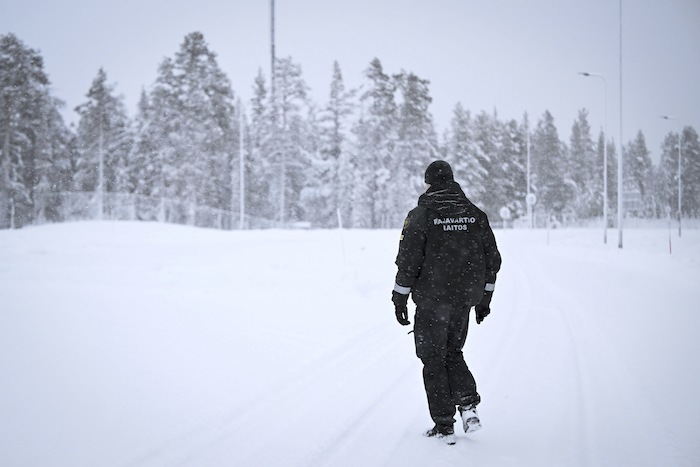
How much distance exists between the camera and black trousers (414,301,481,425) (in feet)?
12.7

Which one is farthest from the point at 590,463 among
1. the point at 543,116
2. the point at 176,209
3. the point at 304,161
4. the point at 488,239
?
the point at 543,116

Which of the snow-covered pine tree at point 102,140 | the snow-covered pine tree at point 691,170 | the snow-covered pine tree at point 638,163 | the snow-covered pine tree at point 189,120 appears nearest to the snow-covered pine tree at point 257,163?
the snow-covered pine tree at point 189,120

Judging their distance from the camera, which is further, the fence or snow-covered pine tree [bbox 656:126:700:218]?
snow-covered pine tree [bbox 656:126:700:218]

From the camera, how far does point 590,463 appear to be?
348 centimetres

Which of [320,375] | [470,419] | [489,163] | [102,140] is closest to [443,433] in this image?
[470,419]

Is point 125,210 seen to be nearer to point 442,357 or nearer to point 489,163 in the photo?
point 442,357

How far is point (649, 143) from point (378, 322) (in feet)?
337

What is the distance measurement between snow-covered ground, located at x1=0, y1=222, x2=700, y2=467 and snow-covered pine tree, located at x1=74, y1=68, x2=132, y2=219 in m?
37.7

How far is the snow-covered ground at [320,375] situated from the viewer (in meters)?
3.78

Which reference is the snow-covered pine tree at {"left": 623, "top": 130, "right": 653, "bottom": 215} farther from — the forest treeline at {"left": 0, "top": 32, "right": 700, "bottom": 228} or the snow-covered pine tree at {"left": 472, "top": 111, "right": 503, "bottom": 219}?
the snow-covered pine tree at {"left": 472, "top": 111, "right": 503, "bottom": 219}

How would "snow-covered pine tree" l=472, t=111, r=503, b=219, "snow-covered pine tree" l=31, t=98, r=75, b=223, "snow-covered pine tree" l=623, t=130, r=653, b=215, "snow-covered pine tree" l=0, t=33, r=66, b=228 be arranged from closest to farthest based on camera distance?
"snow-covered pine tree" l=0, t=33, r=66, b=228
"snow-covered pine tree" l=31, t=98, r=75, b=223
"snow-covered pine tree" l=472, t=111, r=503, b=219
"snow-covered pine tree" l=623, t=130, r=653, b=215

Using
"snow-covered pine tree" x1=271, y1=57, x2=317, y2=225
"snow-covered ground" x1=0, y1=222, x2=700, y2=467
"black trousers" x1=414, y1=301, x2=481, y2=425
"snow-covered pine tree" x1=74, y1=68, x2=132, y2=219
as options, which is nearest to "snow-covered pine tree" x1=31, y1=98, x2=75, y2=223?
"snow-covered pine tree" x1=74, y1=68, x2=132, y2=219

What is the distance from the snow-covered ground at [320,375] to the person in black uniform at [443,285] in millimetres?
363

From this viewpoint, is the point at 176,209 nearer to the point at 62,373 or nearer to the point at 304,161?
the point at 304,161
